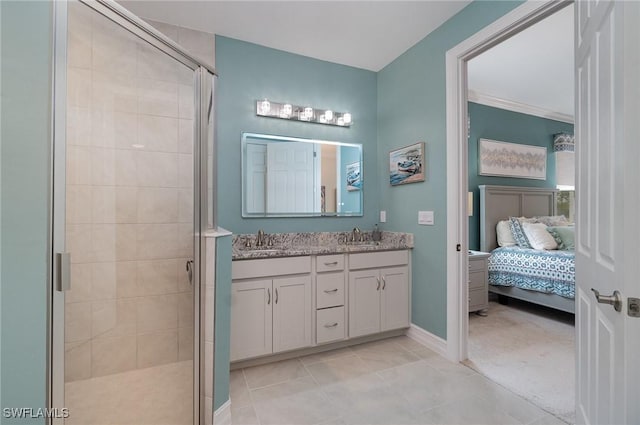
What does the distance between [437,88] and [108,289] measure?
274 centimetres

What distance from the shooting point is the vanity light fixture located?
2.63 meters

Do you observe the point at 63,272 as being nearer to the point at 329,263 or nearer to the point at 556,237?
the point at 329,263

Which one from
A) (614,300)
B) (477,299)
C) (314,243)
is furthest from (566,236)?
(614,300)

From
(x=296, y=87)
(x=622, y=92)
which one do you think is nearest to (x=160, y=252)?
(x=296, y=87)

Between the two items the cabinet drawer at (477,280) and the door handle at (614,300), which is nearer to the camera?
the door handle at (614,300)

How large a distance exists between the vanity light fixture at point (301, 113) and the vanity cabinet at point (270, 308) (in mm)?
1389

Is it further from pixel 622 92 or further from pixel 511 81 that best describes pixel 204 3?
pixel 511 81

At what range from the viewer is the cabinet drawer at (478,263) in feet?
10.3

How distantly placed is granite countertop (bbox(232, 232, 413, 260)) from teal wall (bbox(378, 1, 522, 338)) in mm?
133

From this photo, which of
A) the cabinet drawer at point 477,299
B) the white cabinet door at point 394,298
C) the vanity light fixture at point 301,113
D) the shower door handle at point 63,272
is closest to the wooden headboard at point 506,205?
the cabinet drawer at point 477,299

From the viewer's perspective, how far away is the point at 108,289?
1.61m

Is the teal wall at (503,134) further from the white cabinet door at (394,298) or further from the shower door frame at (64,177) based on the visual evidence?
the shower door frame at (64,177)

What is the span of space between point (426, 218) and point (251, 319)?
5.45 ft

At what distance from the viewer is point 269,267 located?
2.15 m
